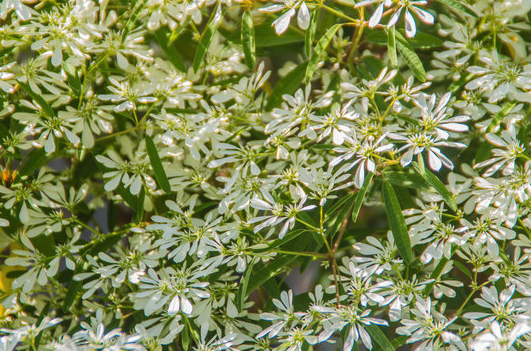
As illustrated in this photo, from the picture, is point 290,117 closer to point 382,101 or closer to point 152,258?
point 382,101

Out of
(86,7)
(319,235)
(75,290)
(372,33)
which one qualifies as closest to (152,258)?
(75,290)

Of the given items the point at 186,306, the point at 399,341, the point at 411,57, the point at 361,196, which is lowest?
the point at 399,341

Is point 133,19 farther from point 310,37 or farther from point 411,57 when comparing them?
point 411,57

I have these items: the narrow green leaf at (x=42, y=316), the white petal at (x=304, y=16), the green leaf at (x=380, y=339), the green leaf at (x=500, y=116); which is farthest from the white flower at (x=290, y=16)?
the narrow green leaf at (x=42, y=316)

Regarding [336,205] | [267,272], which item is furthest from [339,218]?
[267,272]

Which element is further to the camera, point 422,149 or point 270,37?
point 270,37

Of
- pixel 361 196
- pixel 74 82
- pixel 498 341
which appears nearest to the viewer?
pixel 498 341

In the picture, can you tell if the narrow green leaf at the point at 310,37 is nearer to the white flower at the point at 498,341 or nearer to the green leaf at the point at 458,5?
the green leaf at the point at 458,5
